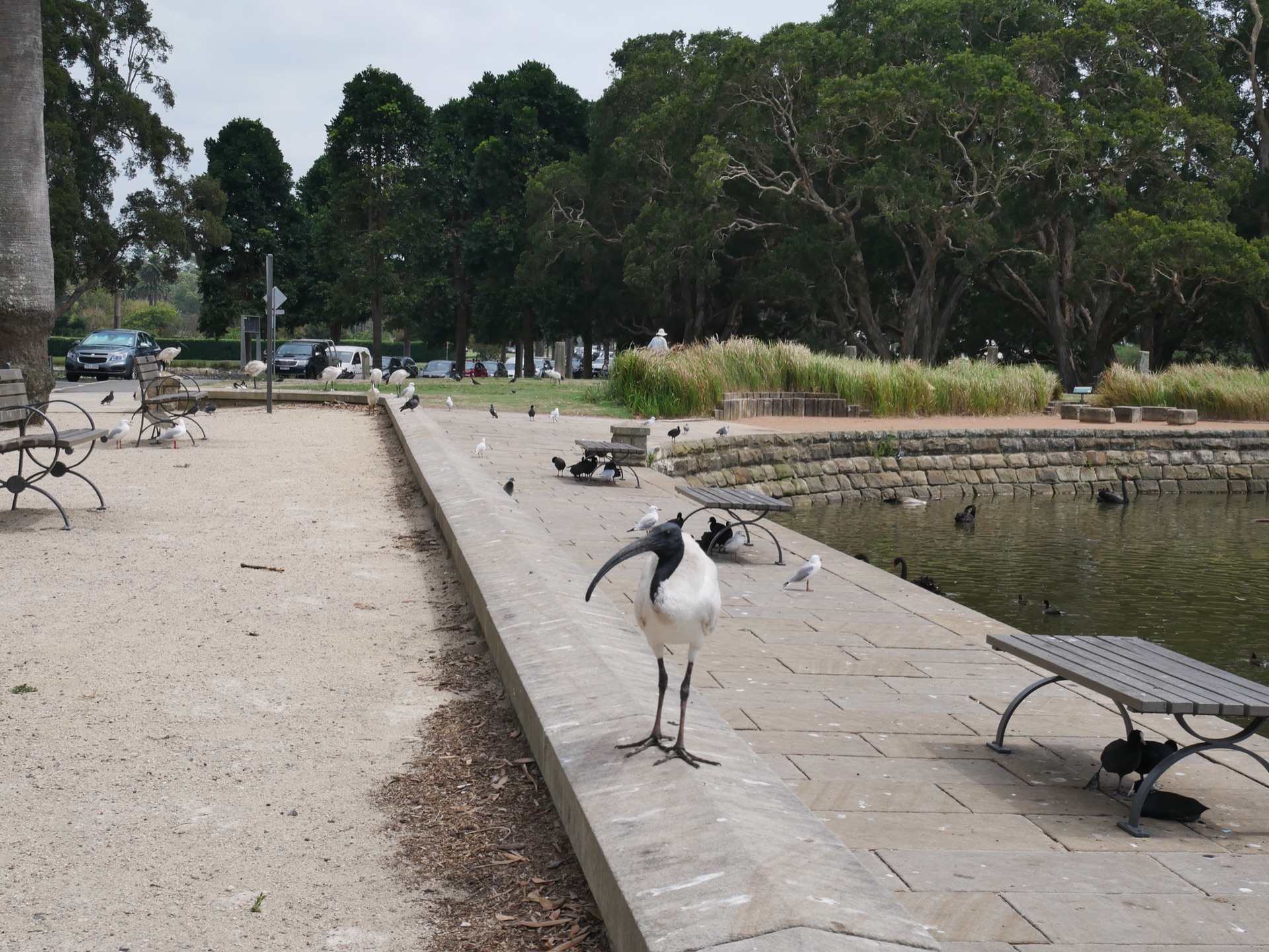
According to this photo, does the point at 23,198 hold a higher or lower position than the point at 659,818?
higher

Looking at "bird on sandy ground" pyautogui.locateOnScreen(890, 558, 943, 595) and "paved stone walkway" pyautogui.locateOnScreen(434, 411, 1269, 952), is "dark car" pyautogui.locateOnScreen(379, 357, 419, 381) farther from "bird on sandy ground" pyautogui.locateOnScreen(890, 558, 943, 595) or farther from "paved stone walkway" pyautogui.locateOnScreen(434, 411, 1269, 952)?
"paved stone walkway" pyautogui.locateOnScreen(434, 411, 1269, 952)

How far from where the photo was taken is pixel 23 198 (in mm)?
13695

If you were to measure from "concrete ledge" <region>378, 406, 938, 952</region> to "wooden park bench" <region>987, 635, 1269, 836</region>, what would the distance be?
1185 millimetres

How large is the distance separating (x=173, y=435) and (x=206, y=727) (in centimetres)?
927

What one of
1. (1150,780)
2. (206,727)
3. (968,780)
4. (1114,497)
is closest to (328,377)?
(1114,497)

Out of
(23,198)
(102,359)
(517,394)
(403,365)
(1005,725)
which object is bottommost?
(1005,725)

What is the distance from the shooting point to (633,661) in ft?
13.8

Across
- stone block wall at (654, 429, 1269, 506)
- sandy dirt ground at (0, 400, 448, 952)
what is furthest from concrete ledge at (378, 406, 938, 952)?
stone block wall at (654, 429, 1269, 506)

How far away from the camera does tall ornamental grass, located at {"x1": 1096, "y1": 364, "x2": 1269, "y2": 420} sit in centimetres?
2373

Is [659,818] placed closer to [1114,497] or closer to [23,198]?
[23,198]

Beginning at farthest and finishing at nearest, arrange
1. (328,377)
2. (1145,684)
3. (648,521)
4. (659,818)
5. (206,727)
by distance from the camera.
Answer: (328,377)
(648,521)
(206,727)
(1145,684)
(659,818)

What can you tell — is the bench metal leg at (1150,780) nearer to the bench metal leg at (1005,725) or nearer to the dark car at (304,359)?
the bench metal leg at (1005,725)

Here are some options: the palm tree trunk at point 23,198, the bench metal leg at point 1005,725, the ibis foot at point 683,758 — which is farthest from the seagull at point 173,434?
the ibis foot at point 683,758

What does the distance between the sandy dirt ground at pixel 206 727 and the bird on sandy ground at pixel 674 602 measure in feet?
2.68
